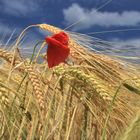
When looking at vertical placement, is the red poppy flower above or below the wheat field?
above

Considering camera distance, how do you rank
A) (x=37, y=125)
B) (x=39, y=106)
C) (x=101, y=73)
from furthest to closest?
1. (x=101, y=73)
2. (x=37, y=125)
3. (x=39, y=106)

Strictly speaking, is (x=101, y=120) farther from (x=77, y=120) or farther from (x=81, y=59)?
(x=81, y=59)

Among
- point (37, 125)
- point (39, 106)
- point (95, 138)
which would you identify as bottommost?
point (95, 138)

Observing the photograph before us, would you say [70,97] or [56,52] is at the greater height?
[56,52]

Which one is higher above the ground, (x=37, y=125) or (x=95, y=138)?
(x=37, y=125)

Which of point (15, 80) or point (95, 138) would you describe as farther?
point (95, 138)

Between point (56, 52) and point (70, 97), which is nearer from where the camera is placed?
point (56, 52)

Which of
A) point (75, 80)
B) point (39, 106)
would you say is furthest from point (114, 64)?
point (39, 106)

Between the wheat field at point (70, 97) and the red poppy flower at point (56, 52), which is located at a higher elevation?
the red poppy flower at point (56, 52)
